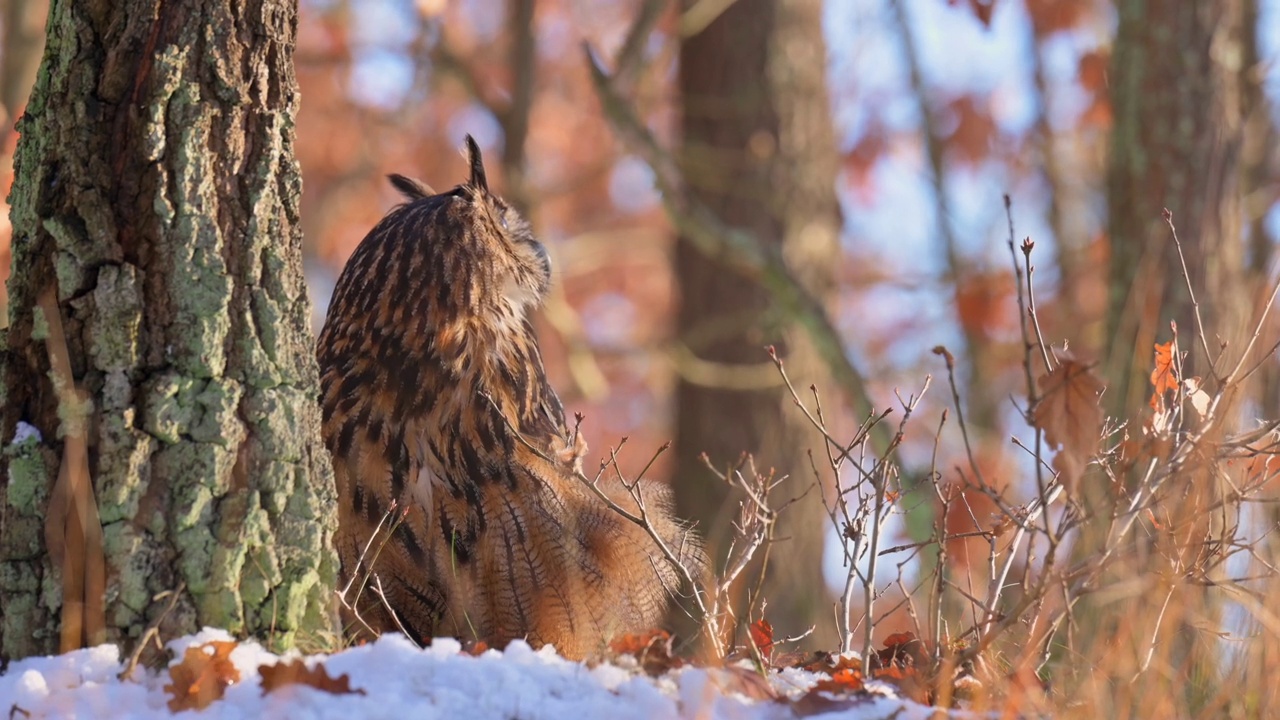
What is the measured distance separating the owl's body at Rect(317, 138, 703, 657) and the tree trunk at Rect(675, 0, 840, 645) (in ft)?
12.6

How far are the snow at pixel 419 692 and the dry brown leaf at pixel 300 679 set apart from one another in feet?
0.04

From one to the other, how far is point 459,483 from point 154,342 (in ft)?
3.39

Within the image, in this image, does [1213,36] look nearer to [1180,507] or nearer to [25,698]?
[1180,507]

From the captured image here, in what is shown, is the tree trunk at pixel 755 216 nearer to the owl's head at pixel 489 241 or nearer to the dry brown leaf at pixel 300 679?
the owl's head at pixel 489 241

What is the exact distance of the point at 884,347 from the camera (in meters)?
15.3

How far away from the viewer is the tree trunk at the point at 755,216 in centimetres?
744

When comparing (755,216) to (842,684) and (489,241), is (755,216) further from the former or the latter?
(842,684)

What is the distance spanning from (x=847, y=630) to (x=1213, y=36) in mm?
3427

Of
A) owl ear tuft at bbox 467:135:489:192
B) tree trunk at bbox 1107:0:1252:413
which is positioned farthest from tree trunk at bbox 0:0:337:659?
tree trunk at bbox 1107:0:1252:413

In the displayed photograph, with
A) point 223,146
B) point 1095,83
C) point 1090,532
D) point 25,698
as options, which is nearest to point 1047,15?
point 1095,83

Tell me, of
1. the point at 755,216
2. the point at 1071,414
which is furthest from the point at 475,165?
the point at 755,216

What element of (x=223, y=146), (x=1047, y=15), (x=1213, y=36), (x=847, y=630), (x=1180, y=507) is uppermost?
(x=1047, y=15)

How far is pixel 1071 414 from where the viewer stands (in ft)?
7.61

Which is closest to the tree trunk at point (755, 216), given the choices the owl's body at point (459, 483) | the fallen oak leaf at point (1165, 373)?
the owl's body at point (459, 483)
